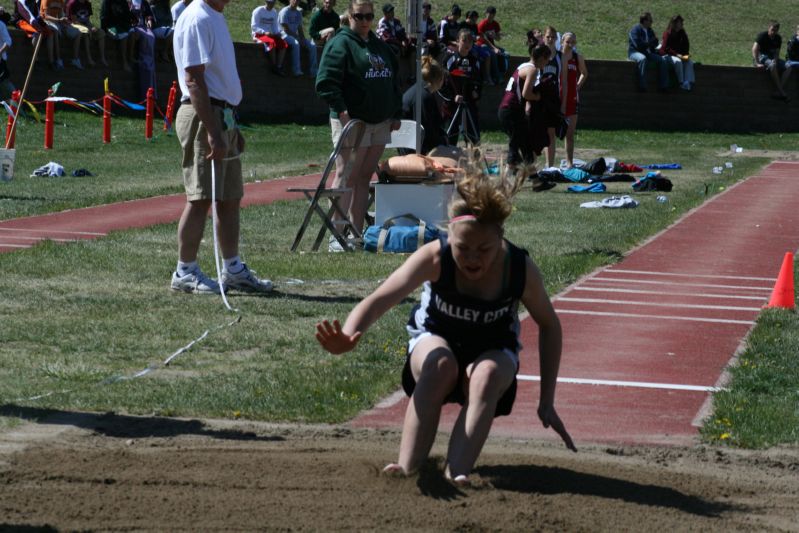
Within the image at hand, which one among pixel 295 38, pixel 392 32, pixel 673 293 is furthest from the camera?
pixel 295 38

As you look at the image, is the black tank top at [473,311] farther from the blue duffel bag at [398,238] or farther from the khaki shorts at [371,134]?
the khaki shorts at [371,134]

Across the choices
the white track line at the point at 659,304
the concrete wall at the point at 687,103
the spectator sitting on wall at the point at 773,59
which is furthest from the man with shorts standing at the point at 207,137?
the spectator sitting on wall at the point at 773,59

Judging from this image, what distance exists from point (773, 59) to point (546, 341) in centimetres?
3194

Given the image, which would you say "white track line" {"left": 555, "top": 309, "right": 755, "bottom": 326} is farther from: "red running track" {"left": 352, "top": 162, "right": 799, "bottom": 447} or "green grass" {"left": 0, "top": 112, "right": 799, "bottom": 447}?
"green grass" {"left": 0, "top": 112, "right": 799, "bottom": 447}

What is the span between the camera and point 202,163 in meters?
9.41

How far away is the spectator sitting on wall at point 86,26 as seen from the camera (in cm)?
2903

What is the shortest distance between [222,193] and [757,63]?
94.0 ft

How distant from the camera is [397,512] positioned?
482cm

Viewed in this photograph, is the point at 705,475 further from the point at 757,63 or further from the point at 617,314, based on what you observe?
the point at 757,63

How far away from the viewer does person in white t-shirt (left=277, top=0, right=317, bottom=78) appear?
32219 mm

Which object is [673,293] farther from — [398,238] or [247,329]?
[247,329]

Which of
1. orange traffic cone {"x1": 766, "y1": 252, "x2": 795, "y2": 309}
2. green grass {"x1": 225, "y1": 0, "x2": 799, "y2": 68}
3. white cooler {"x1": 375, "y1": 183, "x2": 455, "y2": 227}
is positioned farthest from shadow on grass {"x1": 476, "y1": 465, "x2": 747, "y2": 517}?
green grass {"x1": 225, "y1": 0, "x2": 799, "y2": 68}

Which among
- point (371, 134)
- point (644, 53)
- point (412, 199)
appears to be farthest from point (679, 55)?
point (371, 134)

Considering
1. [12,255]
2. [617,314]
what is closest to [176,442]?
[617,314]
